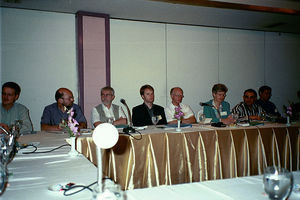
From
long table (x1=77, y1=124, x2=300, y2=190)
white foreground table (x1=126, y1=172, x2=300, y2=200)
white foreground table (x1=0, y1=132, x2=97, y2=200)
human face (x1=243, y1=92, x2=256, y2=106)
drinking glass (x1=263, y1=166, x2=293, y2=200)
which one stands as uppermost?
human face (x1=243, y1=92, x2=256, y2=106)

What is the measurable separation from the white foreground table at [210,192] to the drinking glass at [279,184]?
16cm

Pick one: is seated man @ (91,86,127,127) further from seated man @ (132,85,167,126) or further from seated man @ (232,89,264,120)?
seated man @ (232,89,264,120)

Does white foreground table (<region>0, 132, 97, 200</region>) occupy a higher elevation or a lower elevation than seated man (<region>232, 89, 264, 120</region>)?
lower

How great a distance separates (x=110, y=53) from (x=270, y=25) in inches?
134

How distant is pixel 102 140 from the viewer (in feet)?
2.26

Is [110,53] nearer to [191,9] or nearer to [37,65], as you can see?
[37,65]

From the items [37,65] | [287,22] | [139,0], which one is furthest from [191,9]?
[37,65]

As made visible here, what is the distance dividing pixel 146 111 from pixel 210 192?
280 centimetres

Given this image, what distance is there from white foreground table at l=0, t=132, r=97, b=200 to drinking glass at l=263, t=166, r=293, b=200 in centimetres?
59

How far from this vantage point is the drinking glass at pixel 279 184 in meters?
0.68

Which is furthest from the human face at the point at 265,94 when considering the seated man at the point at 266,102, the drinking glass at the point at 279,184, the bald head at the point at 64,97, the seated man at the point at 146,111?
the drinking glass at the point at 279,184

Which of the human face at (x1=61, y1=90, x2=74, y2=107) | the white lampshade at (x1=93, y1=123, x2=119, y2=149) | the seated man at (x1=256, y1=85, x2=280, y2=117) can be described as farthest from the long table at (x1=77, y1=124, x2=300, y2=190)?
the seated man at (x1=256, y1=85, x2=280, y2=117)

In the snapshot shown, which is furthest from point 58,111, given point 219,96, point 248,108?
point 248,108

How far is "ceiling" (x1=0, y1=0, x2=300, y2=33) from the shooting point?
12.3ft
